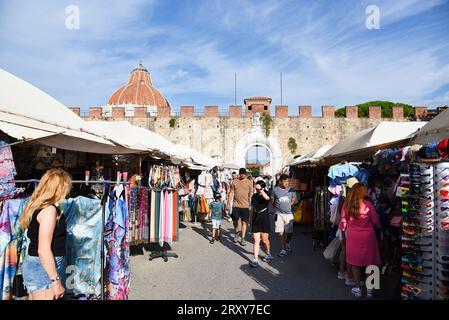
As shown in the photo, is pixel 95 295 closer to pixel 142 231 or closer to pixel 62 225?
pixel 62 225

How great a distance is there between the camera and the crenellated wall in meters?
20.8

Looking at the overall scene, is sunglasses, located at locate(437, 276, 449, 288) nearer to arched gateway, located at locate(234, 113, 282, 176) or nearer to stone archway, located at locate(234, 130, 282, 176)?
arched gateway, located at locate(234, 113, 282, 176)

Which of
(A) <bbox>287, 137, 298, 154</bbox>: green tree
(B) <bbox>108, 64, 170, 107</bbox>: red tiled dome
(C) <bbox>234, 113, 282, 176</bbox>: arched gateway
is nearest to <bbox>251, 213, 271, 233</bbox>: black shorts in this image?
(C) <bbox>234, 113, 282, 176</bbox>: arched gateway

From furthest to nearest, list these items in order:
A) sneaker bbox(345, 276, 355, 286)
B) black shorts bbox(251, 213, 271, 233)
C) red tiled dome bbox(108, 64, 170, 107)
→ red tiled dome bbox(108, 64, 170, 107)
black shorts bbox(251, 213, 271, 233)
sneaker bbox(345, 276, 355, 286)

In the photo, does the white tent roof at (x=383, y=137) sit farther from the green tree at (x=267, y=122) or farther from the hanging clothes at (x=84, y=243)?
the green tree at (x=267, y=122)

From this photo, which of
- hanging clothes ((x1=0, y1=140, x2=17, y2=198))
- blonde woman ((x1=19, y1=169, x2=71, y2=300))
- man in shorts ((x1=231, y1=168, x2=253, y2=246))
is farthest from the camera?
man in shorts ((x1=231, y1=168, x2=253, y2=246))

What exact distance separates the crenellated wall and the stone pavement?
15529 millimetres

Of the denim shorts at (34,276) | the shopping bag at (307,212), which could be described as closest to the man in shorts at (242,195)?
the shopping bag at (307,212)

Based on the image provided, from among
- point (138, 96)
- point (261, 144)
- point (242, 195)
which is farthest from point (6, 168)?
point (138, 96)

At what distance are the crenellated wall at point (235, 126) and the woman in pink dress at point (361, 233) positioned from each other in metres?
17.8

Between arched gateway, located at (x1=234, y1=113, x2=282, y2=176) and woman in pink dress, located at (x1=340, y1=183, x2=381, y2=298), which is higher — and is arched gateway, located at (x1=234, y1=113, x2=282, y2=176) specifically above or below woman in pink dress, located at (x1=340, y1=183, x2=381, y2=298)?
above

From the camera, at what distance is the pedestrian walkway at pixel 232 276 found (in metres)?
3.61

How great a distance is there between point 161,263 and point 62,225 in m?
2.84
